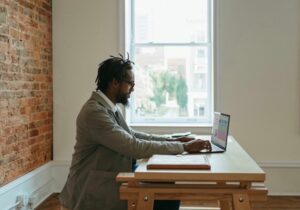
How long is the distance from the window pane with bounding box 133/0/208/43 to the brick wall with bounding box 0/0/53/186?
991mm

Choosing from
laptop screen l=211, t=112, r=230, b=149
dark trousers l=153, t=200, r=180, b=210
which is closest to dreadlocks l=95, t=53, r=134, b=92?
laptop screen l=211, t=112, r=230, b=149

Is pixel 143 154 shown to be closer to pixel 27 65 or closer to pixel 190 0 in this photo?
pixel 27 65

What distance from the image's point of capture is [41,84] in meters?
3.97

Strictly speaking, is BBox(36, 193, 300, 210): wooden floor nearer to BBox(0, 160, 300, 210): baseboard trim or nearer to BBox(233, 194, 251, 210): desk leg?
BBox(0, 160, 300, 210): baseboard trim

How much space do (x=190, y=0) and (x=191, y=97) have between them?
3.49 feet

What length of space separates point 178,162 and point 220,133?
1.99 feet

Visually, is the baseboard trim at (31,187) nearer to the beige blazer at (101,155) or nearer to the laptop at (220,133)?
the beige blazer at (101,155)

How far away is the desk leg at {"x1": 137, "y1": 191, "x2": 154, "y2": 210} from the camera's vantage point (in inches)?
76.7

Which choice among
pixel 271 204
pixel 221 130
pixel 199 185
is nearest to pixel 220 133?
pixel 221 130

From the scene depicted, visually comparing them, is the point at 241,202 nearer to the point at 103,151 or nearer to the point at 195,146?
the point at 195,146

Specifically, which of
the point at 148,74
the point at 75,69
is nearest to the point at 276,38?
the point at 148,74

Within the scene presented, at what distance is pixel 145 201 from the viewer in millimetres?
1951

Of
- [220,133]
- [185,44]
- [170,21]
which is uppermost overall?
[170,21]

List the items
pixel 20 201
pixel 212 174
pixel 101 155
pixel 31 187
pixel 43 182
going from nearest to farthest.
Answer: pixel 212 174
pixel 101 155
pixel 20 201
pixel 31 187
pixel 43 182
